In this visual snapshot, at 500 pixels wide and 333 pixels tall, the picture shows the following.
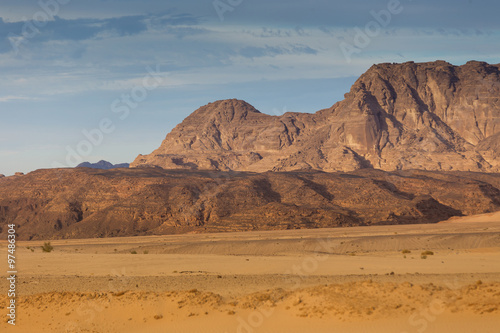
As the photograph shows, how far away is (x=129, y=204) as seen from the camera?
8294 cm

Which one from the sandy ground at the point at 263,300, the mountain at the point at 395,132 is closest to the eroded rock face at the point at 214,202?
the sandy ground at the point at 263,300

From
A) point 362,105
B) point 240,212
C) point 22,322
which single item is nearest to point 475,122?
point 362,105

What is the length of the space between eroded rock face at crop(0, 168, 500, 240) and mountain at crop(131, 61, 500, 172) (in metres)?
59.0

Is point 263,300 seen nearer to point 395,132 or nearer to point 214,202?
point 214,202

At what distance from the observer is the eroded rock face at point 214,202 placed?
250 ft

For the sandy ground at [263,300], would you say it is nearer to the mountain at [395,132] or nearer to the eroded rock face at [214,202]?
the eroded rock face at [214,202]

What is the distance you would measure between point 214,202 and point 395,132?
112m

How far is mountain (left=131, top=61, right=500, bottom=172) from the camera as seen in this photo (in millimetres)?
164875

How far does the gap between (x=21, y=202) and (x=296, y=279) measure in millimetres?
80077

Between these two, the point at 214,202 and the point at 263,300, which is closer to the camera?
the point at 263,300

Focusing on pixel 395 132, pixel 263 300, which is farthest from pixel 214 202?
pixel 395 132

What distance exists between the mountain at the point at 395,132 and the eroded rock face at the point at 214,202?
5904 cm

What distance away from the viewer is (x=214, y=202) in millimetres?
81250

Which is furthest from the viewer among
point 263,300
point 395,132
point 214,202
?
point 395,132
